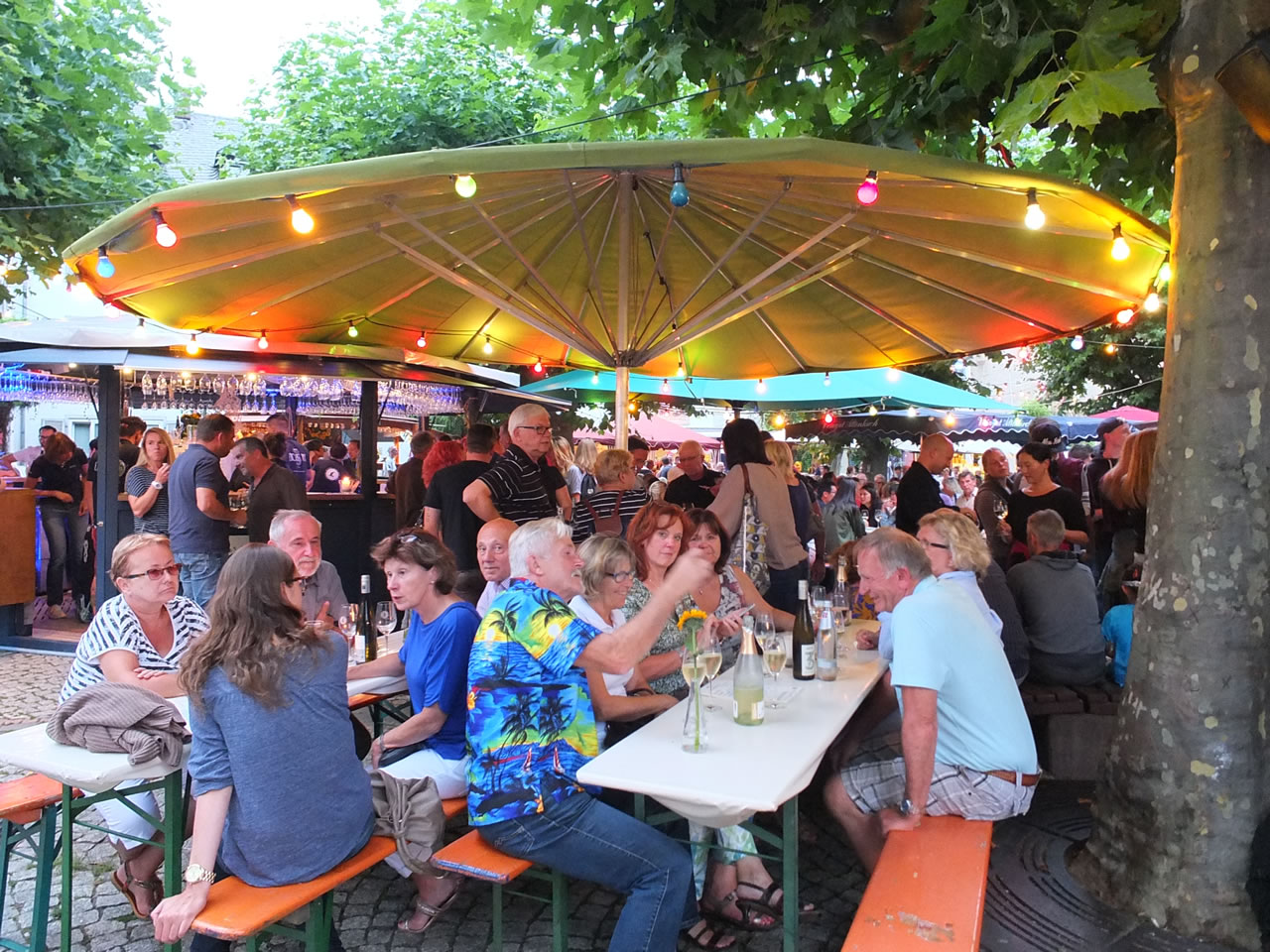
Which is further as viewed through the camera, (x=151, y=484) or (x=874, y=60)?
(x=151, y=484)

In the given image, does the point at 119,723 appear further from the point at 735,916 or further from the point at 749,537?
the point at 749,537

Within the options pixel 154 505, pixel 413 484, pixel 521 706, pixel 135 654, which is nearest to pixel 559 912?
pixel 521 706

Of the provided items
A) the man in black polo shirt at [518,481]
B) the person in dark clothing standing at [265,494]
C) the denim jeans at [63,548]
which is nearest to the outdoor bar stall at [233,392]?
the denim jeans at [63,548]

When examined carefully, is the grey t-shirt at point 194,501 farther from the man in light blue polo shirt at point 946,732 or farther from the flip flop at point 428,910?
the man in light blue polo shirt at point 946,732

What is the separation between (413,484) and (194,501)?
184cm

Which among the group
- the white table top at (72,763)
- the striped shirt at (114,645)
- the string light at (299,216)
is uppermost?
the string light at (299,216)

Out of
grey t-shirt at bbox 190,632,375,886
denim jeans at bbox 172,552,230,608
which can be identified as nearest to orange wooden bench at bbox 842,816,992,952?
grey t-shirt at bbox 190,632,375,886

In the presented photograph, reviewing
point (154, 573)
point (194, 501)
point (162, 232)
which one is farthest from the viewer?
point (194, 501)

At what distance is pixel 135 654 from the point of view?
3.18m

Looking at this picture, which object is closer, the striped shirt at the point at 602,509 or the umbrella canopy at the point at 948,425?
the striped shirt at the point at 602,509

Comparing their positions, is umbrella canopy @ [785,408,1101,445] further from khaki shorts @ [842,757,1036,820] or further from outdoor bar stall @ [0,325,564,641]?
khaki shorts @ [842,757,1036,820]

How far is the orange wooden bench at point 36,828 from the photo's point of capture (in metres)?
2.87

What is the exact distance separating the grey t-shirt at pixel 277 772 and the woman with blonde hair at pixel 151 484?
4886mm

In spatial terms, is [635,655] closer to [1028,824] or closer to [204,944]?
[204,944]
